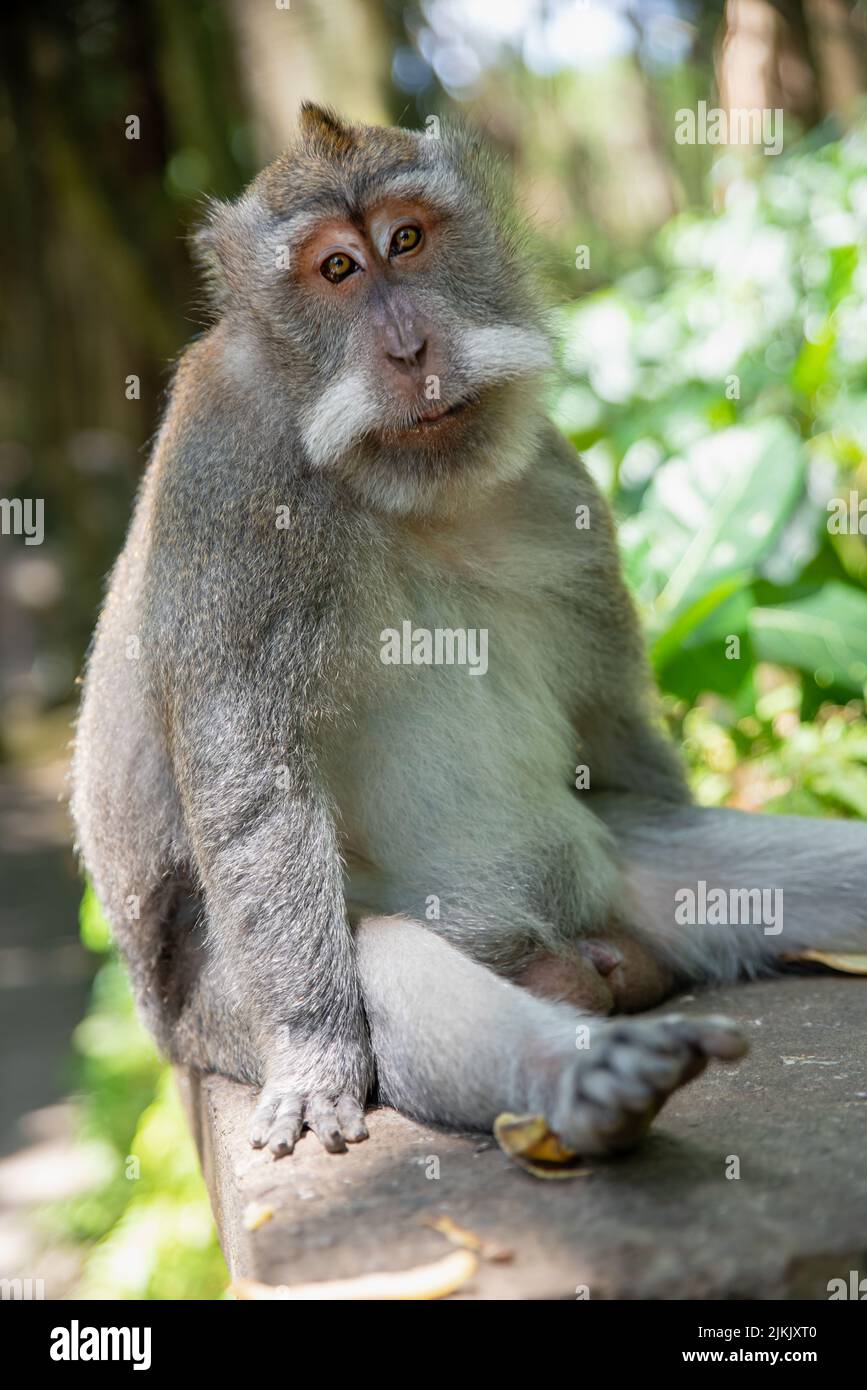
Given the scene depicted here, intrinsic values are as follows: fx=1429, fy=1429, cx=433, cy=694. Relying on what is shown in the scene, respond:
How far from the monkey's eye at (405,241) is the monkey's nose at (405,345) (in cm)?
25

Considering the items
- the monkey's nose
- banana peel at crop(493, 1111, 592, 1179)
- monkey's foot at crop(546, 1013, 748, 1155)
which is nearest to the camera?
monkey's foot at crop(546, 1013, 748, 1155)

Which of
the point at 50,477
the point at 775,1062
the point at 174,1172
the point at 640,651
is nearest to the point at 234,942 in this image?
the point at 775,1062

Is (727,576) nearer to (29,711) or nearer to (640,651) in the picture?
(640,651)

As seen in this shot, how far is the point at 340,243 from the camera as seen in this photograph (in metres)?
3.62

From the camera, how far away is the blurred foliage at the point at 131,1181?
531 cm

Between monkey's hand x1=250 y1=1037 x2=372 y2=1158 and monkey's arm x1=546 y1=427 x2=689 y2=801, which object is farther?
monkey's arm x1=546 y1=427 x2=689 y2=801

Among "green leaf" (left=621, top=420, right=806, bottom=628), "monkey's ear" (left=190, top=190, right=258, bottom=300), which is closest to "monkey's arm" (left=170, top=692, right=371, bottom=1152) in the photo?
"monkey's ear" (left=190, top=190, right=258, bottom=300)

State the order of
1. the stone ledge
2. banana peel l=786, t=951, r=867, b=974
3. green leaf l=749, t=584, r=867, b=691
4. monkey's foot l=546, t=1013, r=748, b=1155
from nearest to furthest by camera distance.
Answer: the stone ledge < monkey's foot l=546, t=1013, r=748, b=1155 < banana peel l=786, t=951, r=867, b=974 < green leaf l=749, t=584, r=867, b=691

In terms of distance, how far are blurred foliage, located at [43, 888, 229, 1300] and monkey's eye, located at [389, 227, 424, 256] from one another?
279 centimetres

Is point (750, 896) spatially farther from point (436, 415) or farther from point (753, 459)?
point (753, 459)

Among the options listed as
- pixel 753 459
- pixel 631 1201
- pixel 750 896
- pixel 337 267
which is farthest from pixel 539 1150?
pixel 753 459

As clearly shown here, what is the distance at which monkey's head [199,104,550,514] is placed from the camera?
3.51m

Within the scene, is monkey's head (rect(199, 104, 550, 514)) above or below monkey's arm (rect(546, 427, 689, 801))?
above

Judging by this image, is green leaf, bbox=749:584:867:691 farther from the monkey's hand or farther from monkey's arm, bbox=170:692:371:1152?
the monkey's hand
